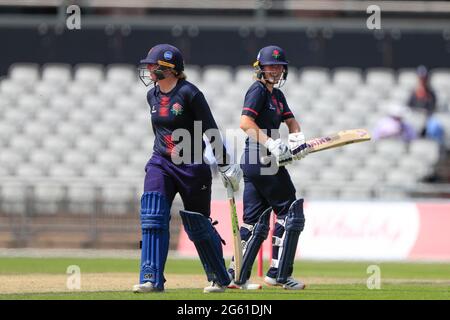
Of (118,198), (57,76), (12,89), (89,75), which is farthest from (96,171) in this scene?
(12,89)

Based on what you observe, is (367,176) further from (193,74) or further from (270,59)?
(270,59)

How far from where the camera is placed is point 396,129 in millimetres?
23812

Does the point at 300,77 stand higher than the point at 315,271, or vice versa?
the point at 300,77

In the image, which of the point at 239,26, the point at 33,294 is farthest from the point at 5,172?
the point at 33,294

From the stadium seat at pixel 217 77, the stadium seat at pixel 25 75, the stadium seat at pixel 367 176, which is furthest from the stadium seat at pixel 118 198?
the stadium seat at pixel 25 75

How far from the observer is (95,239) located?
20969mm

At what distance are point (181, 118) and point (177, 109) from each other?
9cm

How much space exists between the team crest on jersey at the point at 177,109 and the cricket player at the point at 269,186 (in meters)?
0.95

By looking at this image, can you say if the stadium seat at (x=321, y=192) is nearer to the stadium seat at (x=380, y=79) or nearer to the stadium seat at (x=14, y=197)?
the stadium seat at (x=14, y=197)

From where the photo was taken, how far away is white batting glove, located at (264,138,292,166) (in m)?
11.3

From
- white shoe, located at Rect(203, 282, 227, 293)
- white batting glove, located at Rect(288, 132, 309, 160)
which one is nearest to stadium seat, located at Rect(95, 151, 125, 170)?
white batting glove, located at Rect(288, 132, 309, 160)

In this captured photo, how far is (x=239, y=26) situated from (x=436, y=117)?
208 inches

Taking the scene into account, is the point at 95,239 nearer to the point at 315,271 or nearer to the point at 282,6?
the point at 315,271

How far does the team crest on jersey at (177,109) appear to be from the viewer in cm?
1077
